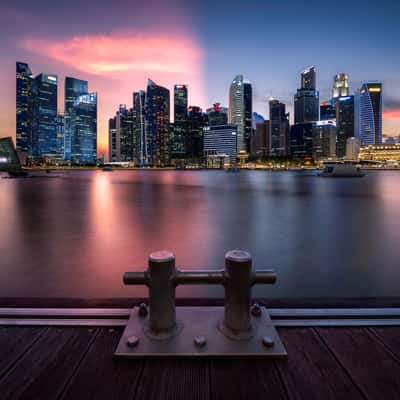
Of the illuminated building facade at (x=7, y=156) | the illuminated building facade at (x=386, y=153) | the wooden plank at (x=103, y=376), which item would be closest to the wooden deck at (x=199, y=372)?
the wooden plank at (x=103, y=376)

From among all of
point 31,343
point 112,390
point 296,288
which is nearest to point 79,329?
point 31,343

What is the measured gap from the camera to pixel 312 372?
1.97 meters

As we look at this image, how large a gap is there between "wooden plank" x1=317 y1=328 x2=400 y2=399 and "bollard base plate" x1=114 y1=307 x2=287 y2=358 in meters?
0.42

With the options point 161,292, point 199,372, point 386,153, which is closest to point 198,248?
point 161,292

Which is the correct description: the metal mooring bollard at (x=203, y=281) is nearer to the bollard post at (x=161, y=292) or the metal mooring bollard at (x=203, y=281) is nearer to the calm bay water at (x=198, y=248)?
the bollard post at (x=161, y=292)

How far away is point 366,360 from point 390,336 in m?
0.43

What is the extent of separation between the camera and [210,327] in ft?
7.73

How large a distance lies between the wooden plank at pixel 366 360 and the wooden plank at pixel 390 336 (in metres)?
0.05

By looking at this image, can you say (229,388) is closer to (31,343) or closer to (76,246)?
(31,343)

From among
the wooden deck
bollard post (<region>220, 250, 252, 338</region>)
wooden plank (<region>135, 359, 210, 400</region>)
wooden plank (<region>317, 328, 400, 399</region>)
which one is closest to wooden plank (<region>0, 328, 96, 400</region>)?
the wooden deck

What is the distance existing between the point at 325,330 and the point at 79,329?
189 cm

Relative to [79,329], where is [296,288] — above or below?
below

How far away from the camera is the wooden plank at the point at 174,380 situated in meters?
1.77

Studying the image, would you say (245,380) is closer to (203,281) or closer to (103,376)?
(203,281)
